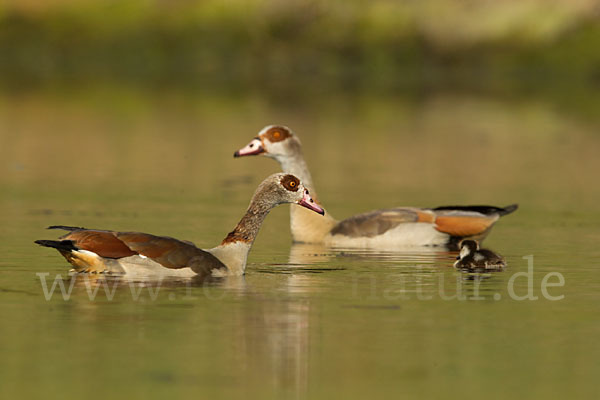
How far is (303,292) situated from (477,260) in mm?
2429

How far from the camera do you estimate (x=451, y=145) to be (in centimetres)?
3306

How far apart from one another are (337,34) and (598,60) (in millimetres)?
11667

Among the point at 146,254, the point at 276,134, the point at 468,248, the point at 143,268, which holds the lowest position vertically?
the point at 143,268

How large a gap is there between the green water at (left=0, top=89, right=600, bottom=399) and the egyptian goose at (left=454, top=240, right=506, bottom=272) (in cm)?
18

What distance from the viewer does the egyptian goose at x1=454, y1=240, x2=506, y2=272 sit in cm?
1538

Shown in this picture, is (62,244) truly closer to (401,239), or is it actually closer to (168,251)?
(168,251)

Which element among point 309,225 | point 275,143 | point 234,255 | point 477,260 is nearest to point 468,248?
point 477,260

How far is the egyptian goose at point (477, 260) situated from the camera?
50.5 ft

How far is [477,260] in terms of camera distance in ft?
50.5

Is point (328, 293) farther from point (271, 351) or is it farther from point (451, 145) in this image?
point (451, 145)

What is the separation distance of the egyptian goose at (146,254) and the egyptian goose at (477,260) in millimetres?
2276

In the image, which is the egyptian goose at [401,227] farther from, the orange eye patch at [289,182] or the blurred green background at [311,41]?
the blurred green background at [311,41]

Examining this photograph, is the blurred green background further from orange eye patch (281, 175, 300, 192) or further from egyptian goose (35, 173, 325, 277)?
egyptian goose (35, 173, 325, 277)

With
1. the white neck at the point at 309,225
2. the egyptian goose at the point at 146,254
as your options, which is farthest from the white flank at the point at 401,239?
the egyptian goose at the point at 146,254
